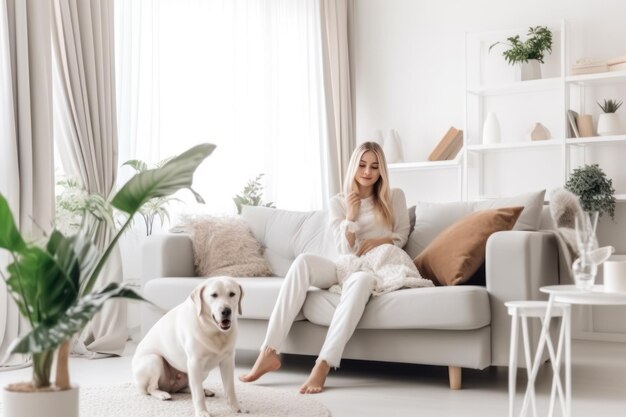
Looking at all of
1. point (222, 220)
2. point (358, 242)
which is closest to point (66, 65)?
point (222, 220)

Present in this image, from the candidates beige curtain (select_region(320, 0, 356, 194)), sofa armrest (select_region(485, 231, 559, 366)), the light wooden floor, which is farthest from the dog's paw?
beige curtain (select_region(320, 0, 356, 194))

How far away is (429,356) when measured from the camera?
131 inches

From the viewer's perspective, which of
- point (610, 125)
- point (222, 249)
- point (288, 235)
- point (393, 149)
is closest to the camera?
point (222, 249)

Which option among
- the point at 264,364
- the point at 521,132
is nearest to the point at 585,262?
the point at 264,364

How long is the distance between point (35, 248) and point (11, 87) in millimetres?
2516

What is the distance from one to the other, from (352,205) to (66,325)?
2276mm

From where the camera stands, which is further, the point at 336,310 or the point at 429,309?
the point at 336,310

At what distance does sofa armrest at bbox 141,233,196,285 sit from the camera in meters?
4.13

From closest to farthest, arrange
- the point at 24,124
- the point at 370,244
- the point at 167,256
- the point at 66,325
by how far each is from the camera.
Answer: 1. the point at 66,325
2. the point at 370,244
3. the point at 24,124
4. the point at 167,256

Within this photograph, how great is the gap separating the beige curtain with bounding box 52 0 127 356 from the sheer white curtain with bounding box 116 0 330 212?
0.29 meters

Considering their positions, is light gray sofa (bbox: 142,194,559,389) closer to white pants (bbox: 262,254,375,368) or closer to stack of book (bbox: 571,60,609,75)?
white pants (bbox: 262,254,375,368)

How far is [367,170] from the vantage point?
3.83 metres

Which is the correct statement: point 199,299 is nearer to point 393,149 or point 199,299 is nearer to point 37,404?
point 37,404

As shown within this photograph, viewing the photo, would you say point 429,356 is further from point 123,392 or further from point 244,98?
point 244,98
